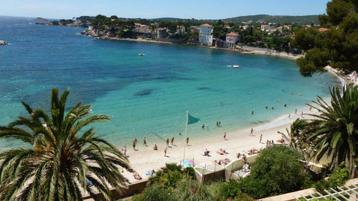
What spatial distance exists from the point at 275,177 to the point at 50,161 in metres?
9.54

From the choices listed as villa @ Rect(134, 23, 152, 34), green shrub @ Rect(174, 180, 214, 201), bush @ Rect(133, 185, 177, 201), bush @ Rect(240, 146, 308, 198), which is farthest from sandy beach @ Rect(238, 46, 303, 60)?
bush @ Rect(133, 185, 177, 201)

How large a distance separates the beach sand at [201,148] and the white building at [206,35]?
11327 cm

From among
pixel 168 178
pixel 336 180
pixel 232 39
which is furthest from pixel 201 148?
pixel 232 39

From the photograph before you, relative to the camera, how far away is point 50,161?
34.9ft

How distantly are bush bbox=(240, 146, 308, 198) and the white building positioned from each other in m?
138

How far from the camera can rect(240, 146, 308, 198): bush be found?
638 inches

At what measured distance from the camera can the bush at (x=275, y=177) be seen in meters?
16.2

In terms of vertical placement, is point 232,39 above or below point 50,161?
below

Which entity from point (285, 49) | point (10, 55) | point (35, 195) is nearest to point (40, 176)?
point (35, 195)

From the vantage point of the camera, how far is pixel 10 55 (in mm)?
95375

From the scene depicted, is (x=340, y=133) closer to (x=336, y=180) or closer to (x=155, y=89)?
(x=336, y=180)

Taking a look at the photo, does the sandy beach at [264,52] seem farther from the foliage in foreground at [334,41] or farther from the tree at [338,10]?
the tree at [338,10]

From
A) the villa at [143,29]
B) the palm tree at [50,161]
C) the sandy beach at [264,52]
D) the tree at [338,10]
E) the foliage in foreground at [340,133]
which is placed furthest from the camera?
the villa at [143,29]

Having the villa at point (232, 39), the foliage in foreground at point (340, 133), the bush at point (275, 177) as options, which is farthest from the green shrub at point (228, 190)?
the villa at point (232, 39)
